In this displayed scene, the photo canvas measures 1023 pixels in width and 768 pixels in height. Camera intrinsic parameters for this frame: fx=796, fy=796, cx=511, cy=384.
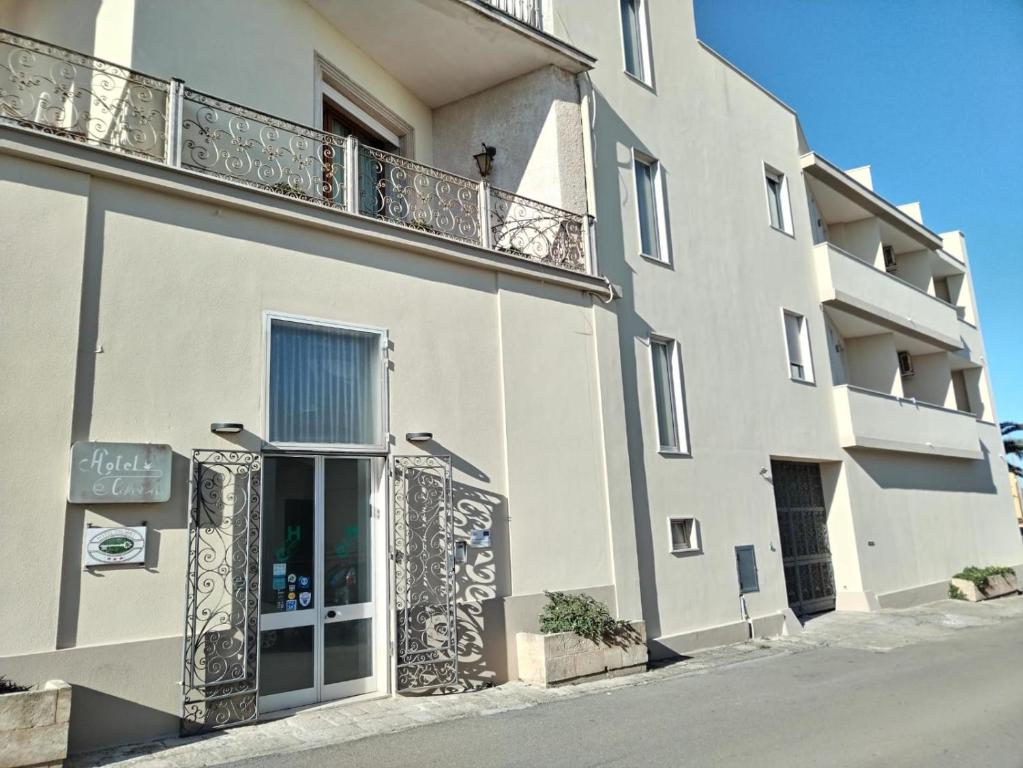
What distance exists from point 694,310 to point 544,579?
610 cm

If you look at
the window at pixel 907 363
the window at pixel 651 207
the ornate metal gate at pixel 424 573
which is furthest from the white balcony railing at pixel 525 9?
the window at pixel 907 363

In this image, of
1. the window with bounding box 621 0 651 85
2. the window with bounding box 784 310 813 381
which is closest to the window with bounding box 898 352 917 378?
the window with bounding box 784 310 813 381

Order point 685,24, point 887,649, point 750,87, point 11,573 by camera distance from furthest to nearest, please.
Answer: point 750,87 → point 685,24 → point 887,649 → point 11,573

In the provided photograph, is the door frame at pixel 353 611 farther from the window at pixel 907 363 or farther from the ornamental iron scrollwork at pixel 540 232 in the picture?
the window at pixel 907 363

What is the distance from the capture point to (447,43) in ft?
39.4

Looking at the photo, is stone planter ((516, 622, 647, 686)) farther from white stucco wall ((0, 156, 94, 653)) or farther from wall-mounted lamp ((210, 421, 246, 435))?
white stucco wall ((0, 156, 94, 653))

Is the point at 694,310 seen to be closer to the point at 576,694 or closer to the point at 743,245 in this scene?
the point at 743,245

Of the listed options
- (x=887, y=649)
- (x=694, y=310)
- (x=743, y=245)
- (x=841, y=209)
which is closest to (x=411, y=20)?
(x=694, y=310)

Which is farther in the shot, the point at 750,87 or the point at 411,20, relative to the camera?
the point at 750,87

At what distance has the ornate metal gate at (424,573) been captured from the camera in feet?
28.5

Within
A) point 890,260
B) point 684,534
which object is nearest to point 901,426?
point 890,260

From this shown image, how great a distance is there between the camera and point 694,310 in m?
14.0

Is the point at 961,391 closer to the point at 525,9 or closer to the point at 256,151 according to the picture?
the point at 525,9

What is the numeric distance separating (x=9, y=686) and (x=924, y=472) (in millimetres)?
19638
